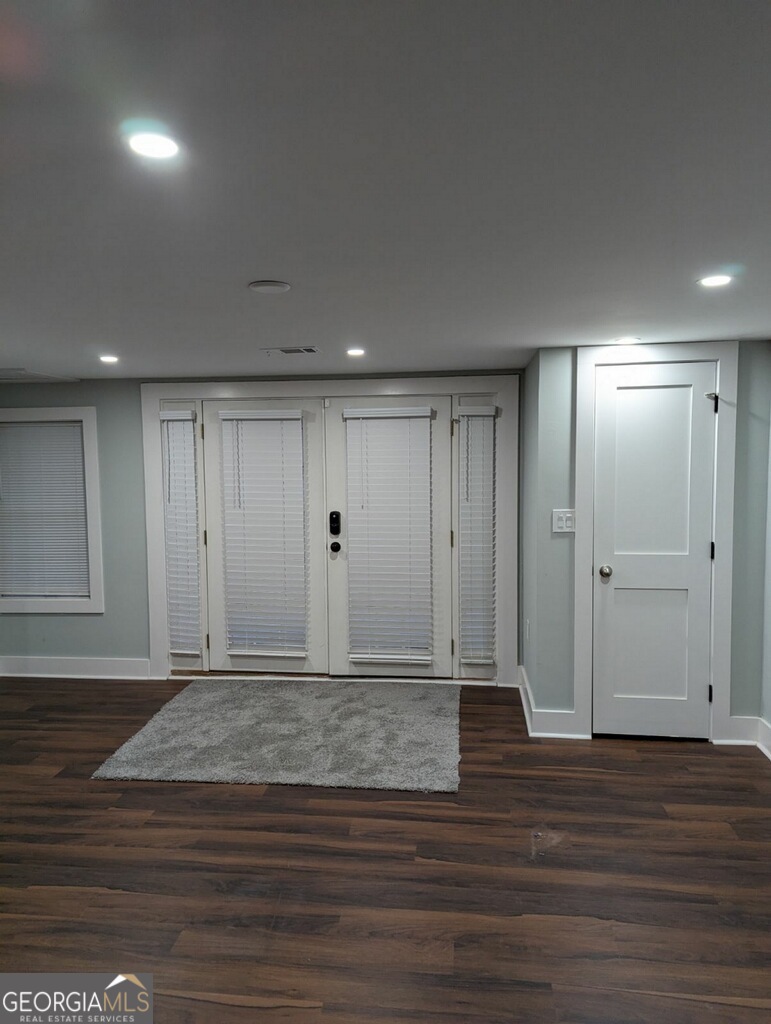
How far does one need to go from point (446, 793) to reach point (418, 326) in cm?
225

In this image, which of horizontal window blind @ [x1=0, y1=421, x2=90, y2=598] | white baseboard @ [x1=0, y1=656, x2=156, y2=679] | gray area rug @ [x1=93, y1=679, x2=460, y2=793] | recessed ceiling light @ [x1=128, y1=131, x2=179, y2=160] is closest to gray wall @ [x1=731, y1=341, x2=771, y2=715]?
gray area rug @ [x1=93, y1=679, x2=460, y2=793]

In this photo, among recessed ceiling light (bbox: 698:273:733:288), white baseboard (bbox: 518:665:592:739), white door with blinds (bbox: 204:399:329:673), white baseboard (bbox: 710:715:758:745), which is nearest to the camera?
recessed ceiling light (bbox: 698:273:733:288)

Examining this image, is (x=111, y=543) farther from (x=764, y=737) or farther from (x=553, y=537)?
(x=764, y=737)

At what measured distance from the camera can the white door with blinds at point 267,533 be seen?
4.64 m

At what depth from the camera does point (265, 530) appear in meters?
4.71

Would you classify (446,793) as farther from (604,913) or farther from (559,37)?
(559,37)

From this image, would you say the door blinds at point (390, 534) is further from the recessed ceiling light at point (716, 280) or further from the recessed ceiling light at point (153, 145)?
the recessed ceiling light at point (153, 145)

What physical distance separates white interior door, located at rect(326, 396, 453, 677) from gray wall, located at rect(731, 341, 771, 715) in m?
1.83

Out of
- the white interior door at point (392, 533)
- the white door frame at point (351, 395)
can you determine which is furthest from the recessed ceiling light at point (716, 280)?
the white interior door at point (392, 533)

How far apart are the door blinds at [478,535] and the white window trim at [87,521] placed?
109 inches

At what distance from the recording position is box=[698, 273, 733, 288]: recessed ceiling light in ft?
6.97

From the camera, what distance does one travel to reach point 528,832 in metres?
2.71

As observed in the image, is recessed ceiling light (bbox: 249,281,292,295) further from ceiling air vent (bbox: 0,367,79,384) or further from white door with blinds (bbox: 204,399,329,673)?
ceiling air vent (bbox: 0,367,79,384)

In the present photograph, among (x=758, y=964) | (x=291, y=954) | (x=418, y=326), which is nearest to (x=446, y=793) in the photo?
(x=291, y=954)
